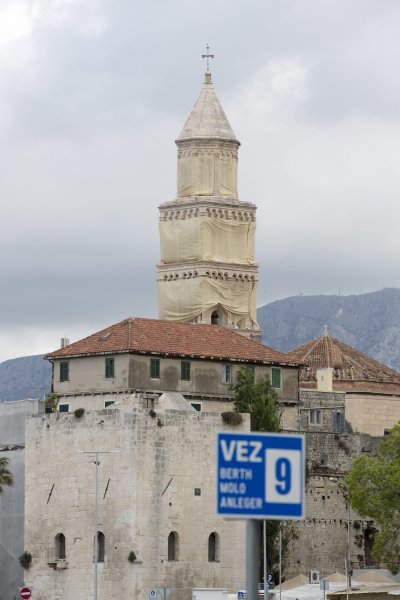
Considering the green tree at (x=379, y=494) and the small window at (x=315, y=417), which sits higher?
the small window at (x=315, y=417)

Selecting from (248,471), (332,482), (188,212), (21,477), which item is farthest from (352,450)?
(248,471)

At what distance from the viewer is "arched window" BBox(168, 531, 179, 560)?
90.8 metres

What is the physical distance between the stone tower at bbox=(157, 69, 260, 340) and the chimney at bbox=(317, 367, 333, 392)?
24232 millimetres

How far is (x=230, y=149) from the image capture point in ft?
477

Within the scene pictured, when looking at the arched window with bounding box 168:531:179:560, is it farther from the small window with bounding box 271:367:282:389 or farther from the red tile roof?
the red tile roof

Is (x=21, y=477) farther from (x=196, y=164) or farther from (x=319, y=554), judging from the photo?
(x=196, y=164)

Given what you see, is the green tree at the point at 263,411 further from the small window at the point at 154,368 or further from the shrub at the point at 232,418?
the small window at the point at 154,368

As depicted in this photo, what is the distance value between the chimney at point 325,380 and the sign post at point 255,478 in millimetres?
99047

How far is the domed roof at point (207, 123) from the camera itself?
14512cm

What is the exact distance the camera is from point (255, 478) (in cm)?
1817

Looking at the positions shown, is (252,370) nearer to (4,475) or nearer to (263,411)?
(263,411)

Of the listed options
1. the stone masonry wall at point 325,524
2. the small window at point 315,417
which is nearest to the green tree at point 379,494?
the stone masonry wall at point 325,524

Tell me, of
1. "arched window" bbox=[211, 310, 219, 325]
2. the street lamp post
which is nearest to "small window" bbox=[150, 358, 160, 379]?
the street lamp post

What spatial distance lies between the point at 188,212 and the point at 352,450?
4122 centimetres
